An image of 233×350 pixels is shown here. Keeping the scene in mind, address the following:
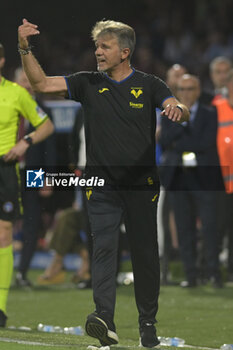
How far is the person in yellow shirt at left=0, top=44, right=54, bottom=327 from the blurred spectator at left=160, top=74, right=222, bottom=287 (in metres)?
2.68

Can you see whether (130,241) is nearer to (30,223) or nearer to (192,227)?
(192,227)

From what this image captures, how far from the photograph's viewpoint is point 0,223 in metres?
8.09

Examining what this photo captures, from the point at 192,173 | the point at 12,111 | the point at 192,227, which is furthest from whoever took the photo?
Result: the point at 192,227

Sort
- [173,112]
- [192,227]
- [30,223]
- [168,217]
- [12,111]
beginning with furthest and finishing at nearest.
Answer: [168,217]
[30,223]
[192,227]
[12,111]
[173,112]

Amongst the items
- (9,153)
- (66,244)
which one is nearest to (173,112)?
(9,153)

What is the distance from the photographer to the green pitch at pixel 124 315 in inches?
277

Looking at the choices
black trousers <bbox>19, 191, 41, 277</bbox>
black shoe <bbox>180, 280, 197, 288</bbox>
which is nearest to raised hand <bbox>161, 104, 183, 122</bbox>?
black shoe <bbox>180, 280, 197, 288</bbox>

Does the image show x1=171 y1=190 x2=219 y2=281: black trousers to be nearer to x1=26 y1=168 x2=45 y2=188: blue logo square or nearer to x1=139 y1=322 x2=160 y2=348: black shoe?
x1=26 y1=168 x2=45 y2=188: blue logo square

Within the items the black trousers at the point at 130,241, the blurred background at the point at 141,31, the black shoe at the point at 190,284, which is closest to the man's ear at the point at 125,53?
the black trousers at the point at 130,241

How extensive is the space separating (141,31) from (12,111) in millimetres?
11156

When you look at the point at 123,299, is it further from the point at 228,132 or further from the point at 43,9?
the point at 43,9

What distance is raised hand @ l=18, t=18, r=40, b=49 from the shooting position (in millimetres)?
6227

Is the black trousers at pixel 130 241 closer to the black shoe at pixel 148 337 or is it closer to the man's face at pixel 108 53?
the black shoe at pixel 148 337

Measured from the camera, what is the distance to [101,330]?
6.23 metres
